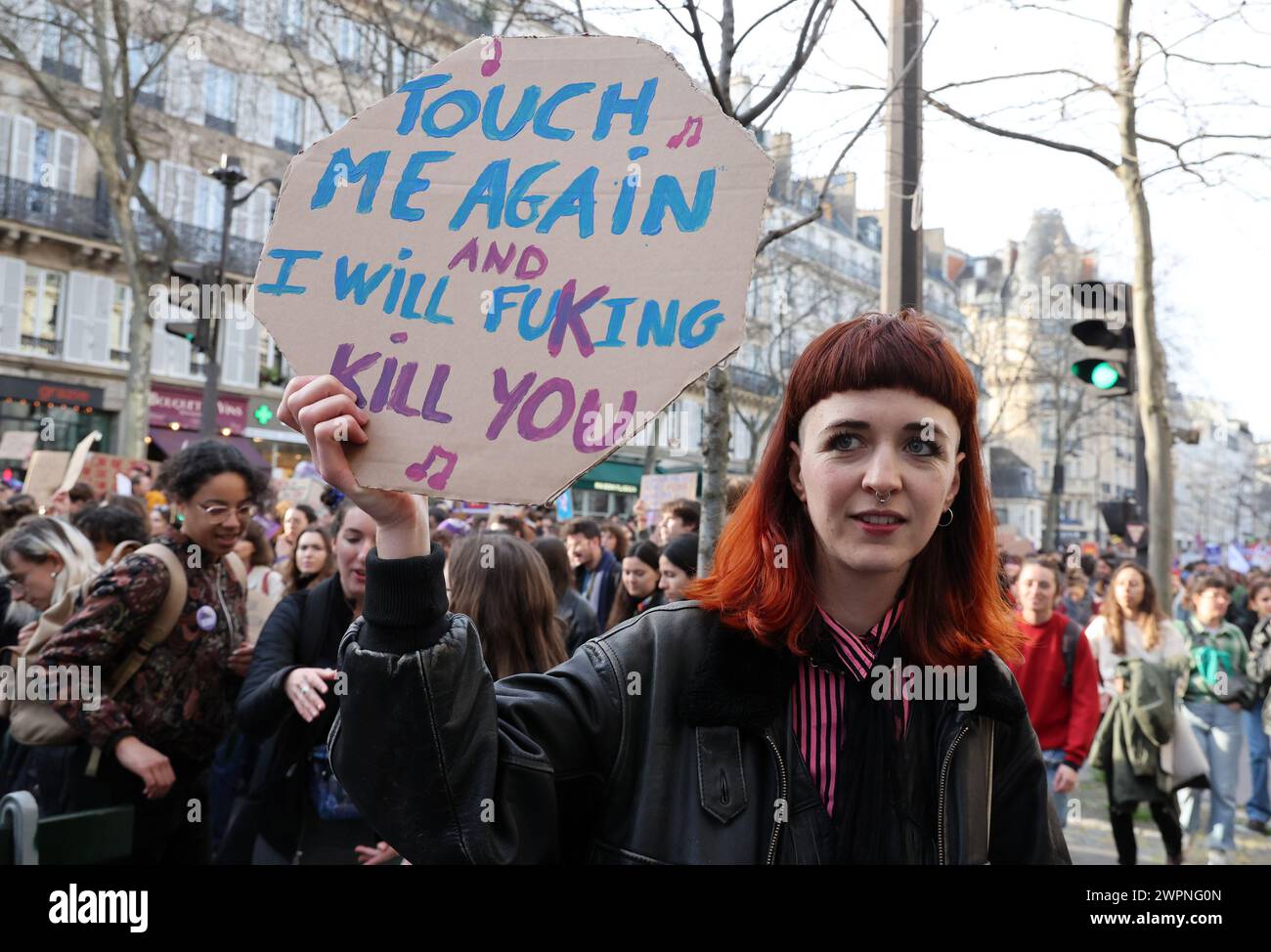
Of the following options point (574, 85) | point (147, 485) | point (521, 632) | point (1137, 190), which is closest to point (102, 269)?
point (147, 485)

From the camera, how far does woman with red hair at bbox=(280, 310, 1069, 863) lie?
1360 millimetres

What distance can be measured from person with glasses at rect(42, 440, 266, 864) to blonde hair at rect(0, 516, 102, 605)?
1.19 meters

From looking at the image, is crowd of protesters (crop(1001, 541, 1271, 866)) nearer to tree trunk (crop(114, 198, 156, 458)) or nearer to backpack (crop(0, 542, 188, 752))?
backpack (crop(0, 542, 188, 752))

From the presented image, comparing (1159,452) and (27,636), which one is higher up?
(1159,452)

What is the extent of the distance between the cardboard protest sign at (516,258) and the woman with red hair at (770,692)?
11cm

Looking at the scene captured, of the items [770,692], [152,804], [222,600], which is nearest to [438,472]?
[770,692]

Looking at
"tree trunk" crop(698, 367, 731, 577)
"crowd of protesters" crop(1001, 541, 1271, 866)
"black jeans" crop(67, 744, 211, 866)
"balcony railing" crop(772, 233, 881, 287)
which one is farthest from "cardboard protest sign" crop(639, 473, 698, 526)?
"balcony railing" crop(772, 233, 881, 287)

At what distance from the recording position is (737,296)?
1416mm

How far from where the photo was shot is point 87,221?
2642 centimetres

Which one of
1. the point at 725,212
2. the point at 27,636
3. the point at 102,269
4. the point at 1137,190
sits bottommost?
A: the point at 27,636

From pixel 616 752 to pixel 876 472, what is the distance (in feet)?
1.76
